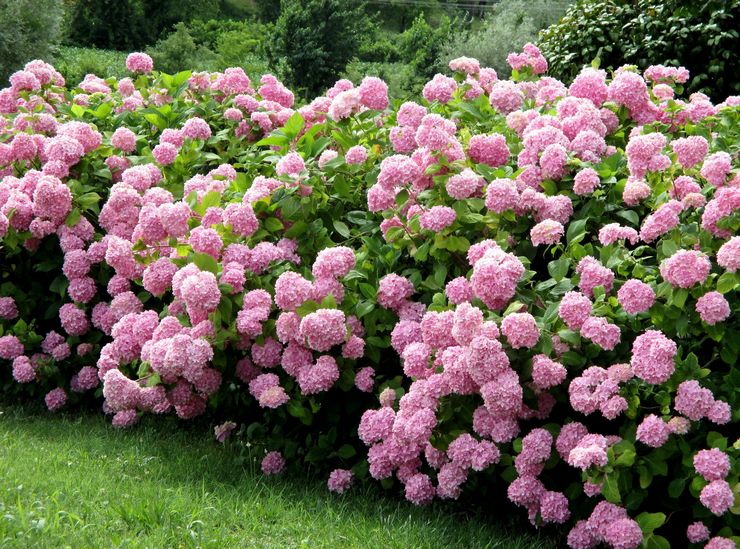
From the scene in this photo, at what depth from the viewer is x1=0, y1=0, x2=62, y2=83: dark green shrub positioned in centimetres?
2250

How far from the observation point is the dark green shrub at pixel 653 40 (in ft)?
26.5

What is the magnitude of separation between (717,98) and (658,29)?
86cm

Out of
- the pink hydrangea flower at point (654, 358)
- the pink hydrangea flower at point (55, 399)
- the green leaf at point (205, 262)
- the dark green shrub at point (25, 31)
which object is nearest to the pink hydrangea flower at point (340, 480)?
the green leaf at point (205, 262)

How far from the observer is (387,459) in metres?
3.43

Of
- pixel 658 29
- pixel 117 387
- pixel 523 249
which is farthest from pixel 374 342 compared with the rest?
pixel 658 29

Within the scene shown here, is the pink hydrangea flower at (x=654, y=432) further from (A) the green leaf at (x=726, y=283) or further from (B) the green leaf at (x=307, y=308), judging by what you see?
(B) the green leaf at (x=307, y=308)

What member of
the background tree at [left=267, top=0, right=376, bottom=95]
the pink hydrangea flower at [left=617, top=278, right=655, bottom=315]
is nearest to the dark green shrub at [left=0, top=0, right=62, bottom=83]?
the background tree at [left=267, top=0, right=376, bottom=95]

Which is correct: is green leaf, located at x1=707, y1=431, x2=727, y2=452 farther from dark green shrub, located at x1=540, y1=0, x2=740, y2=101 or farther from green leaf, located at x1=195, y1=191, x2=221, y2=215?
Answer: dark green shrub, located at x1=540, y1=0, x2=740, y2=101

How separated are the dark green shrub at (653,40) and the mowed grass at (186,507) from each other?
556cm

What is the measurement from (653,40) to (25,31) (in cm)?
1993

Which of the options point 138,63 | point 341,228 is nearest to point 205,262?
point 341,228

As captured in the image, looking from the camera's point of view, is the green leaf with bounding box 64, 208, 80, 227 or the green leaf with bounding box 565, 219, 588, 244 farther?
the green leaf with bounding box 64, 208, 80, 227

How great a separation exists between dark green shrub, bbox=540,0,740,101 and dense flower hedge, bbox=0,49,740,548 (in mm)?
3693

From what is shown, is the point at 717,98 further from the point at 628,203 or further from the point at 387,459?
the point at 387,459
